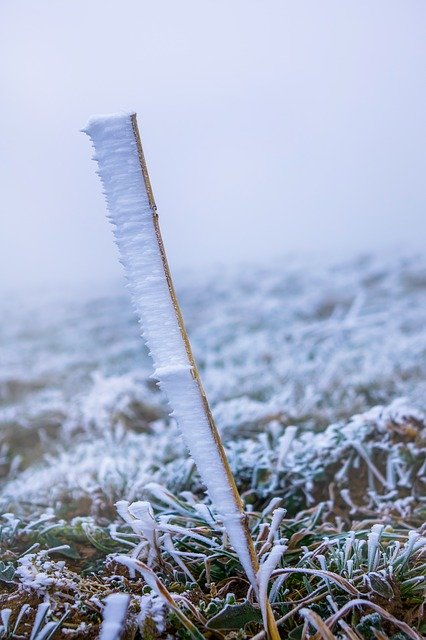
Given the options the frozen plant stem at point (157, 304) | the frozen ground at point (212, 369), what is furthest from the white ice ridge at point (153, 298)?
the frozen ground at point (212, 369)

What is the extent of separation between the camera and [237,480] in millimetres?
1831

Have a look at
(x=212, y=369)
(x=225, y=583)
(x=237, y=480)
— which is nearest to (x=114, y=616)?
(x=225, y=583)

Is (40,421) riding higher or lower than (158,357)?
lower

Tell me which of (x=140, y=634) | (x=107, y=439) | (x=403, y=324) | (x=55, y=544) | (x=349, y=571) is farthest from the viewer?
(x=403, y=324)

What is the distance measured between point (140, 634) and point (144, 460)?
3.73 feet

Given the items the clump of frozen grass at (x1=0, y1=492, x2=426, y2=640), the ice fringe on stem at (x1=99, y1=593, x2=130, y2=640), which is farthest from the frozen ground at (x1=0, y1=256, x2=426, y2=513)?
the ice fringe on stem at (x1=99, y1=593, x2=130, y2=640)

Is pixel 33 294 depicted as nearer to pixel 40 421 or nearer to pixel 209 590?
pixel 40 421

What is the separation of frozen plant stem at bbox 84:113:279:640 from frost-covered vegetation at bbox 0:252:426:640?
10 cm

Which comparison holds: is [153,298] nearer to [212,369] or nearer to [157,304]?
[157,304]

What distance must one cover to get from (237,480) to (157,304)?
92 cm

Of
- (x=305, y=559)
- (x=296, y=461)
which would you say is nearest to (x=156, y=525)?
(x=305, y=559)

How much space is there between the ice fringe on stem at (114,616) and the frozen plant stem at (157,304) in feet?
0.64

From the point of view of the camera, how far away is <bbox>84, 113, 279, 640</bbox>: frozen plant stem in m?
1.00

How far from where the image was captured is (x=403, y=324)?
3.59 metres
